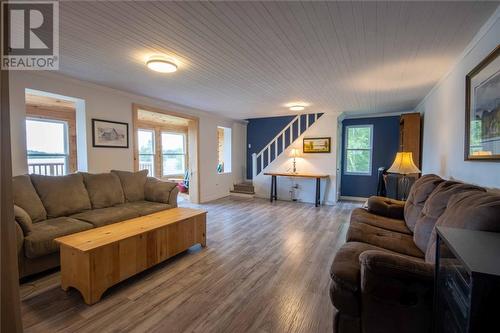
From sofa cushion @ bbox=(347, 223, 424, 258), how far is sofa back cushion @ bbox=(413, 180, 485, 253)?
0.07m

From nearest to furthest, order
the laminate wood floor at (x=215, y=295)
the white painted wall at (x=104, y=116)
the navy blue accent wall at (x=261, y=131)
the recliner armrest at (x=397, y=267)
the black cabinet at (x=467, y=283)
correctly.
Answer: the black cabinet at (x=467, y=283) → the recliner armrest at (x=397, y=267) → the laminate wood floor at (x=215, y=295) → the white painted wall at (x=104, y=116) → the navy blue accent wall at (x=261, y=131)

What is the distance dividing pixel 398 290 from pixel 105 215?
10.3 feet

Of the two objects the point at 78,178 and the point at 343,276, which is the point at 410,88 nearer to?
the point at 343,276

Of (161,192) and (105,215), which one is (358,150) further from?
(105,215)

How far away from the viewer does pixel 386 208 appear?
295 cm

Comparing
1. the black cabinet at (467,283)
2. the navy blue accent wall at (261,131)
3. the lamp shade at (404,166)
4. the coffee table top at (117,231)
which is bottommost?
the coffee table top at (117,231)

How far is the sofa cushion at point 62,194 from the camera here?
9.49ft

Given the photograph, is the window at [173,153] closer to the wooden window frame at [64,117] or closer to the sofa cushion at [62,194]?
the wooden window frame at [64,117]

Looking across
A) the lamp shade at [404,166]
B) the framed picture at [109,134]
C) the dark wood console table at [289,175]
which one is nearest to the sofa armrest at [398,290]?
the lamp shade at [404,166]

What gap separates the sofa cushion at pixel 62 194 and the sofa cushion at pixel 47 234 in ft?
0.78

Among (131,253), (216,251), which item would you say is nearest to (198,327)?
(131,253)

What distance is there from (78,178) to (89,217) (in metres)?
0.76

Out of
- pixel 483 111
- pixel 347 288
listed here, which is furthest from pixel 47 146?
pixel 483 111

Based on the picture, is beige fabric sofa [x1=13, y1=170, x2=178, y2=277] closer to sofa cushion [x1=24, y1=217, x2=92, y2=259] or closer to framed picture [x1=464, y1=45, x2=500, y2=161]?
sofa cushion [x1=24, y1=217, x2=92, y2=259]
